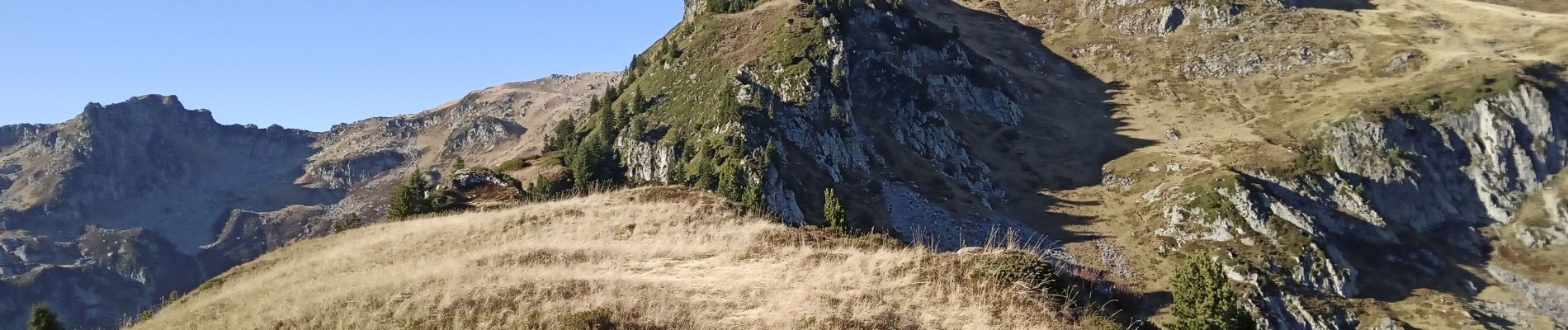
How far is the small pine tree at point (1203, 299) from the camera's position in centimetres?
3850

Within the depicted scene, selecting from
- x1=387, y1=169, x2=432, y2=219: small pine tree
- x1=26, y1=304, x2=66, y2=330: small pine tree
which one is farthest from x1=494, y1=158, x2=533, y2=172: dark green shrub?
x1=26, y1=304, x2=66, y2=330: small pine tree

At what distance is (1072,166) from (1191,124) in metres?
33.7

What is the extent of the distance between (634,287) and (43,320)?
19.2m

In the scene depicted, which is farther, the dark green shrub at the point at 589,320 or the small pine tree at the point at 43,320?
the small pine tree at the point at 43,320

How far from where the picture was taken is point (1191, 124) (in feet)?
510

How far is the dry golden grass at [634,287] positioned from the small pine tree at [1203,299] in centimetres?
2712

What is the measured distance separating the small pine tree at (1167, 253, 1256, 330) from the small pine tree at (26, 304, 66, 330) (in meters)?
44.9

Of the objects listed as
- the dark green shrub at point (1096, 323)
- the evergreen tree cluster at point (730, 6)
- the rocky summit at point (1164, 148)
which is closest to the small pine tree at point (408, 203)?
the rocky summit at point (1164, 148)

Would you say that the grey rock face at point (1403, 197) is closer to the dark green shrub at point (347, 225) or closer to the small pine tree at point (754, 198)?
the small pine tree at point (754, 198)

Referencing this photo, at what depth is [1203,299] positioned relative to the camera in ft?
135

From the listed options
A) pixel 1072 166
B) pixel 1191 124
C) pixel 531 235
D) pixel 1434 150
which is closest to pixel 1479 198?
pixel 1434 150

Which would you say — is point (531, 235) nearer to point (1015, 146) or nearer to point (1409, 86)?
point (1015, 146)

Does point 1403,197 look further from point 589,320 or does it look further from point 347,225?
point 589,320

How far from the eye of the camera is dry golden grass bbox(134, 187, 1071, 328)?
45.0 ft
